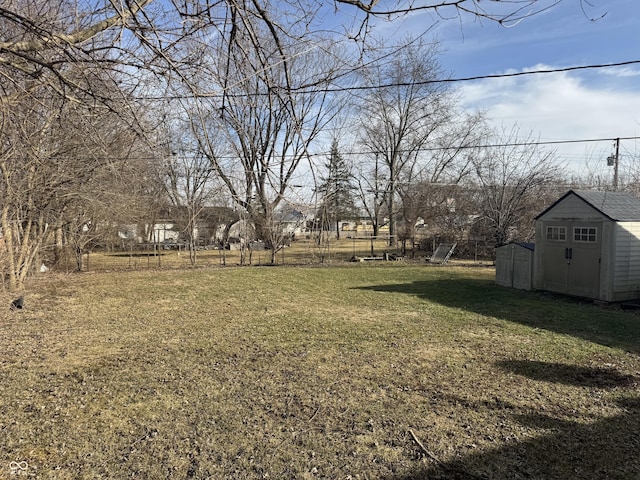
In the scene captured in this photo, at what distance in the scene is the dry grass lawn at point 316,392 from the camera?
2889mm

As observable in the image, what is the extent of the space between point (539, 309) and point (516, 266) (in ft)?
9.59

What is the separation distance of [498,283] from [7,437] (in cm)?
1147

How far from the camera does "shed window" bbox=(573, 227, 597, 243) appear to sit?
9539mm

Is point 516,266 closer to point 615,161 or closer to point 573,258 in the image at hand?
point 573,258

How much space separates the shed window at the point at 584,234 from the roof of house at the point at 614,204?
493 mm

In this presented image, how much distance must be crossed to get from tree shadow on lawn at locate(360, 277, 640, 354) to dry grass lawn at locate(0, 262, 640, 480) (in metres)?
0.08

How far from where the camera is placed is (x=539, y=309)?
28.3 ft

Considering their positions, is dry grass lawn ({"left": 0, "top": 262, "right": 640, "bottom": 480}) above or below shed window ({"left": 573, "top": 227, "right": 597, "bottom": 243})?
below

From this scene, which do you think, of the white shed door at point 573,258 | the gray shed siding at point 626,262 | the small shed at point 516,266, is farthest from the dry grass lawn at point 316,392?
the small shed at point 516,266

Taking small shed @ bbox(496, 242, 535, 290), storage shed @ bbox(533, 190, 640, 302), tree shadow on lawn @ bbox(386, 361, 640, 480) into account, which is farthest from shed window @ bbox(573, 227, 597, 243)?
tree shadow on lawn @ bbox(386, 361, 640, 480)

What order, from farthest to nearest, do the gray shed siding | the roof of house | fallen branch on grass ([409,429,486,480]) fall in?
the roof of house
the gray shed siding
fallen branch on grass ([409,429,486,480])

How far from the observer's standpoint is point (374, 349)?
554cm

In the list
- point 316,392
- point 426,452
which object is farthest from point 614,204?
point 426,452

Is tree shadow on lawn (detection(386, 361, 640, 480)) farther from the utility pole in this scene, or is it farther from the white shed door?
the utility pole
